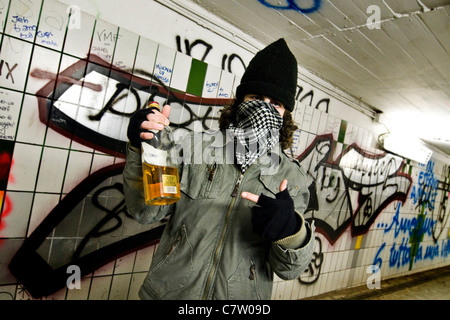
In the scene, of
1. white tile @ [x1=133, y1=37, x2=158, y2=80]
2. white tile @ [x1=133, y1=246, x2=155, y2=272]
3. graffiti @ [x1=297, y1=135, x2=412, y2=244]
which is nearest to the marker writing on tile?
white tile @ [x1=133, y1=37, x2=158, y2=80]

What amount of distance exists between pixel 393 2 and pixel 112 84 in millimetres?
1843

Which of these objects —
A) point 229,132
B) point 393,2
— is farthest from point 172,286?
point 393,2

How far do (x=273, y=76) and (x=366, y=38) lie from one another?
3.91 feet

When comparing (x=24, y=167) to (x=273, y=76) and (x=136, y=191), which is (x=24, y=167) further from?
(x=273, y=76)

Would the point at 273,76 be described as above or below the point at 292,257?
above

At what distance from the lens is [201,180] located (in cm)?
115

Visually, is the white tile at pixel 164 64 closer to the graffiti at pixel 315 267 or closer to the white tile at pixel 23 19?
the white tile at pixel 23 19

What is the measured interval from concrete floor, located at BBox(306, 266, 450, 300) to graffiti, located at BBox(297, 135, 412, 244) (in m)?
0.85

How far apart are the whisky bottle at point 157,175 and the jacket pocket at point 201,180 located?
114 mm

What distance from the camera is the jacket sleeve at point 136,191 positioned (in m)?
1.02

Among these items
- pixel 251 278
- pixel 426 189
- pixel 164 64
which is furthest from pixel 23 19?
pixel 426 189

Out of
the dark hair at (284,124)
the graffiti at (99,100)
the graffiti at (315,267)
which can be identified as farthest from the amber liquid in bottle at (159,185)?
the graffiti at (315,267)

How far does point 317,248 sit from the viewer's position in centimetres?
327

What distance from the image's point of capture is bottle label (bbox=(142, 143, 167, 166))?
39.4 inches
